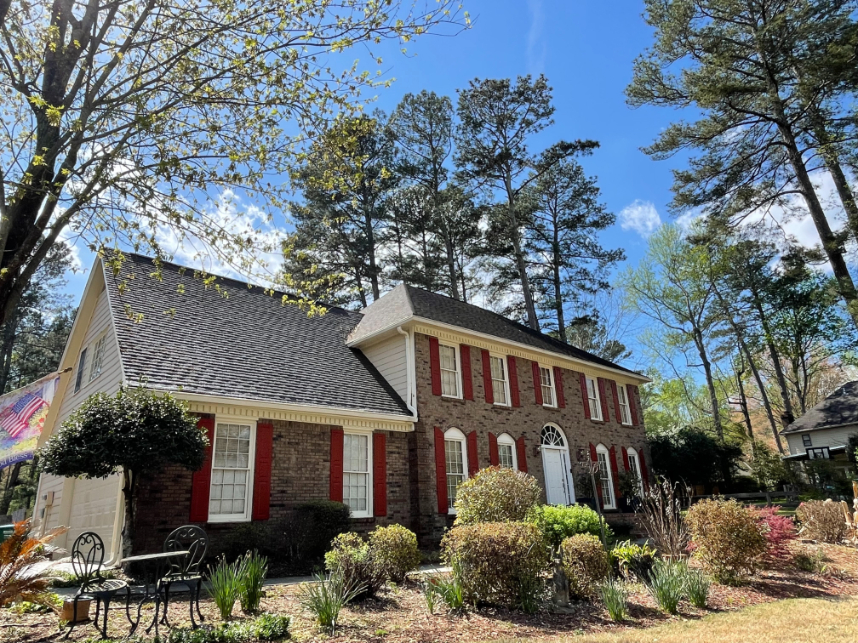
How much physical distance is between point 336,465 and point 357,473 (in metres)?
0.74

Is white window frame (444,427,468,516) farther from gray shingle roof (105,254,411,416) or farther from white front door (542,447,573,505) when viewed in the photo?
white front door (542,447,573,505)

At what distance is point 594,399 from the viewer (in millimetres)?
19734

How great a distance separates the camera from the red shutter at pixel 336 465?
11508mm

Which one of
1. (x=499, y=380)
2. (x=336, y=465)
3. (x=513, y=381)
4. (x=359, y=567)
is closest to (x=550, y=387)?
(x=513, y=381)

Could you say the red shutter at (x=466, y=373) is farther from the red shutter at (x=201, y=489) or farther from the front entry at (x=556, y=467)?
the red shutter at (x=201, y=489)

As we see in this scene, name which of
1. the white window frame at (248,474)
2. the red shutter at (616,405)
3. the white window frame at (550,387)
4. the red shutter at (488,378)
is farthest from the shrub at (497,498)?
the red shutter at (616,405)

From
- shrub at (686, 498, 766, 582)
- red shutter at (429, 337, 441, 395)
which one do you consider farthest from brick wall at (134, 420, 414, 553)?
shrub at (686, 498, 766, 582)

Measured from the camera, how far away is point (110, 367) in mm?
11492

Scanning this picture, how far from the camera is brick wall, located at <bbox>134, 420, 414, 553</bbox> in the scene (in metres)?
9.02

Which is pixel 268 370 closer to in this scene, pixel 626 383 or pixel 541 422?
pixel 541 422

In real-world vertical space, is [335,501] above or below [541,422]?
below

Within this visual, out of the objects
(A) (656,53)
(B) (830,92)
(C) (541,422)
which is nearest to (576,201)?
(A) (656,53)

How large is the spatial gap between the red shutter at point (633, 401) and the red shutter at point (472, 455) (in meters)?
9.58

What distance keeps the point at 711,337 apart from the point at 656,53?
1749 centimetres
